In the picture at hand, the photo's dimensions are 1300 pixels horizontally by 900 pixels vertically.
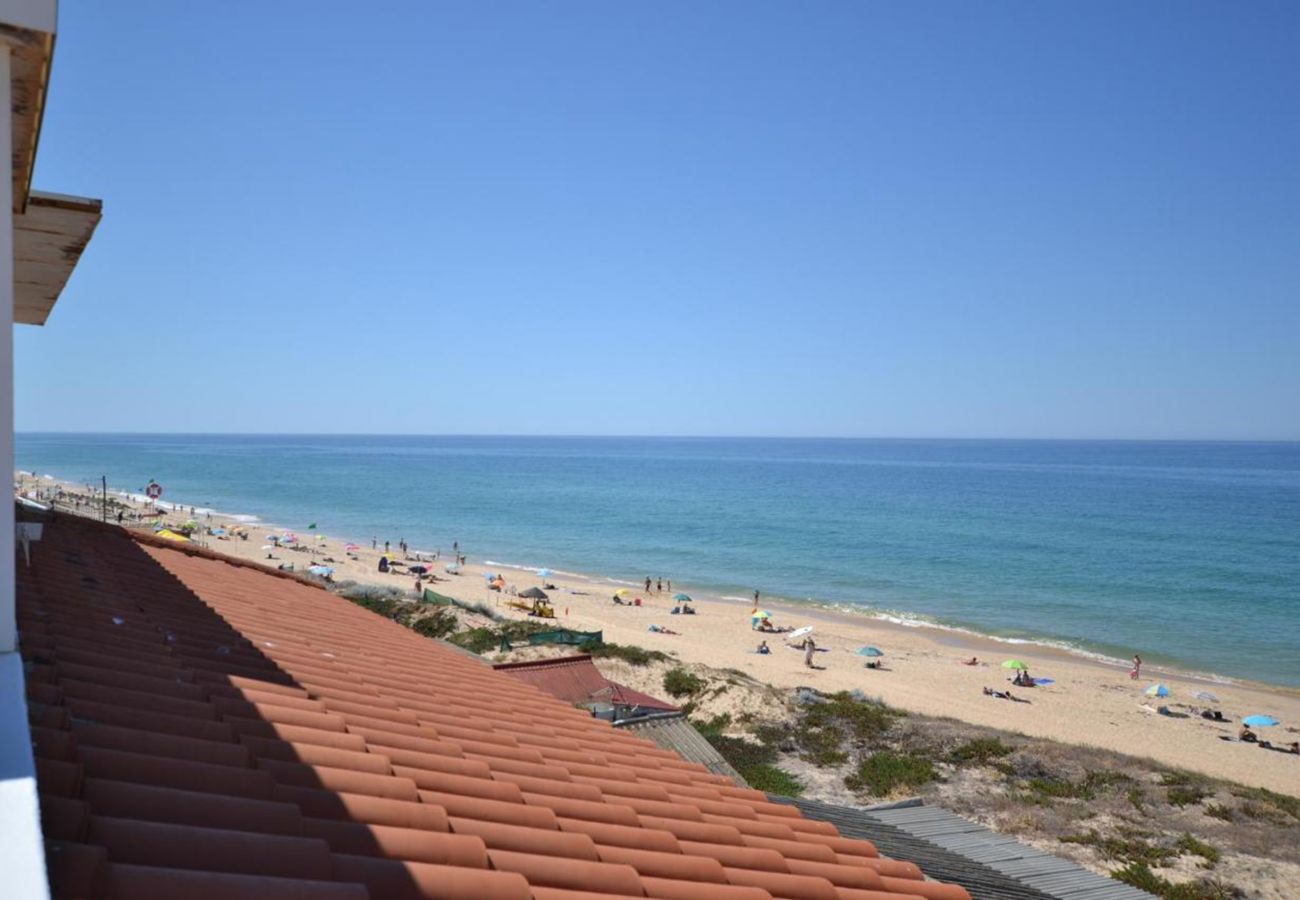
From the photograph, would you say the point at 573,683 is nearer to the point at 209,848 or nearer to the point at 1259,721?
the point at 209,848

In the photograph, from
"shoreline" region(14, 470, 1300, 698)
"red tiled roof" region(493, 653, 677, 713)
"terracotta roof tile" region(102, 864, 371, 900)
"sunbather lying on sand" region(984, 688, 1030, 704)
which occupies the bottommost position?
"shoreline" region(14, 470, 1300, 698)

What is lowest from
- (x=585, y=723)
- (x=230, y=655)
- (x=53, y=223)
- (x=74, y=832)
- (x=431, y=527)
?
(x=431, y=527)

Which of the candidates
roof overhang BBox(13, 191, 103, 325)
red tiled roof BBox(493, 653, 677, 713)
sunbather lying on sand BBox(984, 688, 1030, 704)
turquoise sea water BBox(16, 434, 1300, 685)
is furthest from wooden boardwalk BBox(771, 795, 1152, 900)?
turquoise sea water BBox(16, 434, 1300, 685)

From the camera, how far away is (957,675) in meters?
31.5

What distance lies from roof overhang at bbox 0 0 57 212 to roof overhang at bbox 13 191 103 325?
2.59 feet

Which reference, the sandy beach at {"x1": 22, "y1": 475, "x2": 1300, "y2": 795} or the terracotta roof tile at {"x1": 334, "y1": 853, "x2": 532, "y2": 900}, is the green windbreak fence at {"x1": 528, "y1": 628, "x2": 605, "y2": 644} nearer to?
the sandy beach at {"x1": 22, "y1": 475, "x2": 1300, "y2": 795}

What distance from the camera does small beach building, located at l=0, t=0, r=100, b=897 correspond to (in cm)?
145

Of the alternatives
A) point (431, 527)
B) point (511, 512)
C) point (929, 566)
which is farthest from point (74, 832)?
point (511, 512)

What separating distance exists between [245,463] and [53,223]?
162175mm

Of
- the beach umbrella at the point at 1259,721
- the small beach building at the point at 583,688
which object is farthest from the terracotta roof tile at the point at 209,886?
the beach umbrella at the point at 1259,721

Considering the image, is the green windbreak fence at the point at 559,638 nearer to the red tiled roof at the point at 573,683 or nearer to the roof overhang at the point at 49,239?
the red tiled roof at the point at 573,683

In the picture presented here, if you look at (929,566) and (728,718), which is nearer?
(728,718)

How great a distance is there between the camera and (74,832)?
172 centimetres

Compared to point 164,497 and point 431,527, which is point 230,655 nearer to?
point 431,527
